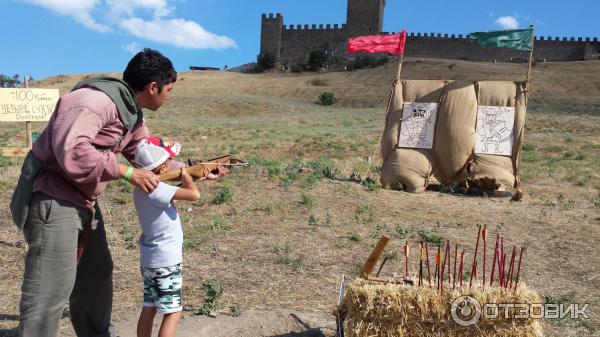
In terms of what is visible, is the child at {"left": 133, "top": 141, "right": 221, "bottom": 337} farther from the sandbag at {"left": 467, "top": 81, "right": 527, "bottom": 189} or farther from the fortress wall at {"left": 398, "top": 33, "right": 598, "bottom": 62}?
the fortress wall at {"left": 398, "top": 33, "right": 598, "bottom": 62}

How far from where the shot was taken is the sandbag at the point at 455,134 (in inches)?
395

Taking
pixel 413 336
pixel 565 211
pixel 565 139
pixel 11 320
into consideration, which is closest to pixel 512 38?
pixel 565 211

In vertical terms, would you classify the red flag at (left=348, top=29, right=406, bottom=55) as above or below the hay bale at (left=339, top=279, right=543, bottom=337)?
above

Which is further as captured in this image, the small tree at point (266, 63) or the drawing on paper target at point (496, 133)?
the small tree at point (266, 63)

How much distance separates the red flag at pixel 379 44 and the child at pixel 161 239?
28.3 ft

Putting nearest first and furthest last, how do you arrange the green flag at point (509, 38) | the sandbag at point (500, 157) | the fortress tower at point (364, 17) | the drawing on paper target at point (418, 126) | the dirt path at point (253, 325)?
the dirt path at point (253, 325), the sandbag at point (500, 157), the drawing on paper target at point (418, 126), the green flag at point (509, 38), the fortress tower at point (364, 17)

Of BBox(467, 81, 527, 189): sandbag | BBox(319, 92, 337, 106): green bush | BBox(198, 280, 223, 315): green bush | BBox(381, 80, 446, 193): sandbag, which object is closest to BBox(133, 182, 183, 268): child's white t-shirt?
BBox(198, 280, 223, 315): green bush

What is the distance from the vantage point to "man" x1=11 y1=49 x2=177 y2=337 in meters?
2.60

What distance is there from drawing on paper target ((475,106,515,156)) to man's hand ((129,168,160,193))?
27.0 ft

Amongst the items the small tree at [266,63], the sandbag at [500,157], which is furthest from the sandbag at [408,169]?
the small tree at [266,63]

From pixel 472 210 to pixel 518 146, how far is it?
2336 millimetres

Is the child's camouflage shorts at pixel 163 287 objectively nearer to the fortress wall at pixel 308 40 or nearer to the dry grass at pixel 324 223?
the dry grass at pixel 324 223

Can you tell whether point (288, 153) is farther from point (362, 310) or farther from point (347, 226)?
point (362, 310)

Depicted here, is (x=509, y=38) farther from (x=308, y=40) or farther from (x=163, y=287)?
(x=308, y=40)
